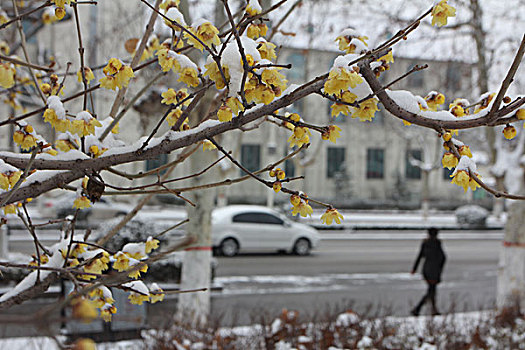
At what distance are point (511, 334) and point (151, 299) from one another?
443 centimetres

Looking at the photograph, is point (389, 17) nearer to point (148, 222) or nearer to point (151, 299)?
point (148, 222)

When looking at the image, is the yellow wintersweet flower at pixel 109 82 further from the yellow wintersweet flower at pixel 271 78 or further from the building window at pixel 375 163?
the building window at pixel 375 163

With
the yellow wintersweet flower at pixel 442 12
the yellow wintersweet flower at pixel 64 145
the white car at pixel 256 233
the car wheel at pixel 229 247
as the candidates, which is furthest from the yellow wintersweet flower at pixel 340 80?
the car wheel at pixel 229 247

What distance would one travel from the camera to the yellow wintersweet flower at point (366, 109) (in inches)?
59.7

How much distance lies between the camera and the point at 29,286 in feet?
6.11

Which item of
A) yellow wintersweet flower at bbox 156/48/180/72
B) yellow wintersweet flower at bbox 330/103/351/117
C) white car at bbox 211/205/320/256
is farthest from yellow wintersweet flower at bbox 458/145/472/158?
white car at bbox 211/205/320/256

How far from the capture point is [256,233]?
1512 centimetres

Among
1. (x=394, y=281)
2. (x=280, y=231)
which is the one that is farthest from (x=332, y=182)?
(x=394, y=281)

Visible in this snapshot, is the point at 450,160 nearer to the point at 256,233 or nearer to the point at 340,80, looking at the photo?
the point at 340,80

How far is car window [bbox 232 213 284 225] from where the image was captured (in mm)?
15156

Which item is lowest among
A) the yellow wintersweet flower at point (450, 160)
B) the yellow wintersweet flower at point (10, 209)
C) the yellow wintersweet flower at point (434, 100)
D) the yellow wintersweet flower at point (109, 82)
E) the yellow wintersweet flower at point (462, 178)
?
the yellow wintersweet flower at point (10, 209)

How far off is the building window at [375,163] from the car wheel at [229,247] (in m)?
27.4

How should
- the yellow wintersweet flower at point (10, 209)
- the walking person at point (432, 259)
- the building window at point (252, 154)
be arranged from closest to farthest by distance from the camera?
the yellow wintersweet flower at point (10, 209), the walking person at point (432, 259), the building window at point (252, 154)

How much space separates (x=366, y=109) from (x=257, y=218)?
13956mm
